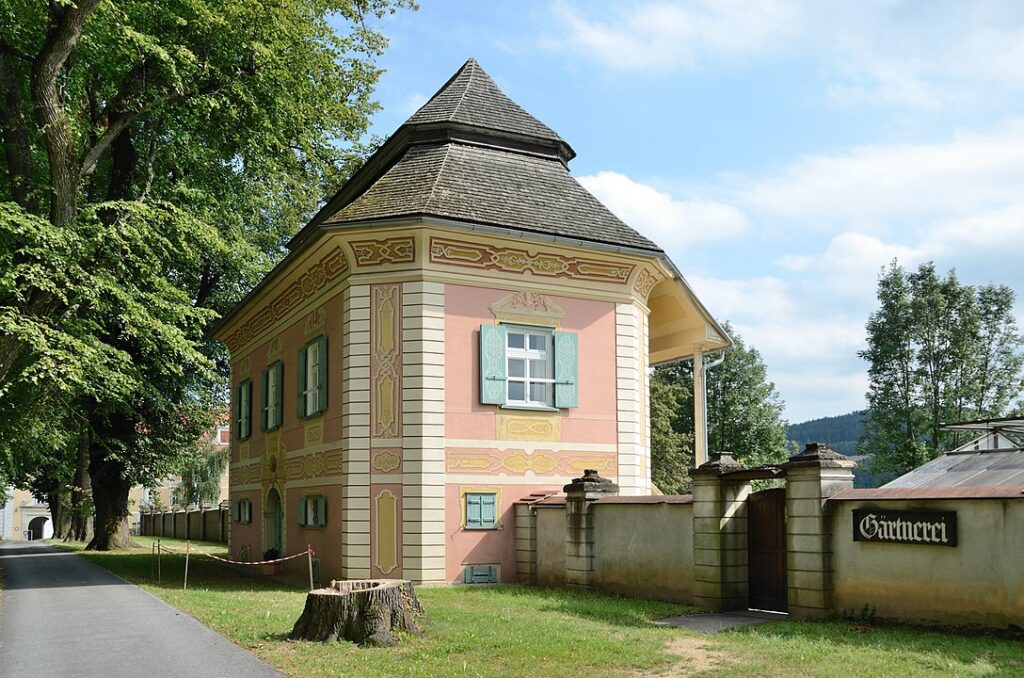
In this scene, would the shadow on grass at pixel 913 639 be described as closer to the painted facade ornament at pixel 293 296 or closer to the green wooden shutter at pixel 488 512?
the green wooden shutter at pixel 488 512

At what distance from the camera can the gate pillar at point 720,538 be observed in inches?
531

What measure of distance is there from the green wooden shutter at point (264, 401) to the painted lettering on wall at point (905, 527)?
16.7m

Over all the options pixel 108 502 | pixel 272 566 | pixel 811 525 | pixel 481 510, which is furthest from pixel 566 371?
pixel 108 502

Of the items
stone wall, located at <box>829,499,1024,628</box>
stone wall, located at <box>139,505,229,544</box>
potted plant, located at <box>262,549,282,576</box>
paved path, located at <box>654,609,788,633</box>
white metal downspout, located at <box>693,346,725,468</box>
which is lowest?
stone wall, located at <box>139,505,229,544</box>

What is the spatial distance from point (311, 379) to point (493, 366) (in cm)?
483

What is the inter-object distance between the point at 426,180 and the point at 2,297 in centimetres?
825

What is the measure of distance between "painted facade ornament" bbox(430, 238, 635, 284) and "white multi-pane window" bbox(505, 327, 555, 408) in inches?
49.1

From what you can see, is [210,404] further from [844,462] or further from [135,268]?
[844,462]

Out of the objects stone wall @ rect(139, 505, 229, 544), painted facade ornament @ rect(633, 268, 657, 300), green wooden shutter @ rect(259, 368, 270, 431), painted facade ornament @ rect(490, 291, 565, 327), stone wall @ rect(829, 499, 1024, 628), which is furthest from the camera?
stone wall @ rect(139, 505, 229, 544)

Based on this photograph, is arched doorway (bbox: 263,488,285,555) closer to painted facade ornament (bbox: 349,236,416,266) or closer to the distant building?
painted facade ornament (bbox: 349,236,416,266)

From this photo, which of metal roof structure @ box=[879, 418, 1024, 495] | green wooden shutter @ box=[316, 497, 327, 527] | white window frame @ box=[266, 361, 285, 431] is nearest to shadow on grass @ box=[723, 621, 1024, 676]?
metal roof structure @ box=[879, 418, 1024, 495]

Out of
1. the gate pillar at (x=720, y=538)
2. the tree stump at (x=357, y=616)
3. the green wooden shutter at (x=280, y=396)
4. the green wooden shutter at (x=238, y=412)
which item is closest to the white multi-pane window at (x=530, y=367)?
the gate pillar at (x=720, y=538)

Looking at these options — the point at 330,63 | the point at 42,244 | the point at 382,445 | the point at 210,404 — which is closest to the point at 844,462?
the point at 382,445

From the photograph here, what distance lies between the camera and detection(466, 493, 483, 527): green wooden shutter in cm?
1794
